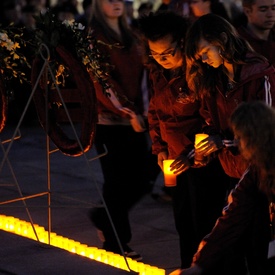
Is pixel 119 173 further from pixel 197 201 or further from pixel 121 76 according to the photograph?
pixel 197 201

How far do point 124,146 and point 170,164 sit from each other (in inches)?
43.2

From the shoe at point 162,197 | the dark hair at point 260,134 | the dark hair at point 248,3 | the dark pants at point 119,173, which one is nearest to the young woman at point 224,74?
the dark hair at point 260,134

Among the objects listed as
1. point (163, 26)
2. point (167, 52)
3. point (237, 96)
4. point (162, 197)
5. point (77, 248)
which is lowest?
point (162, 197)

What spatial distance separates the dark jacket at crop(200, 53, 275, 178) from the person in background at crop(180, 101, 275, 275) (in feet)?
2.39

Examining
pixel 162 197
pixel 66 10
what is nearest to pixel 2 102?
pixel 162 197

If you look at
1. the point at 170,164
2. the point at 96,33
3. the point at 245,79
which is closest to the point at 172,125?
the point at 170,164

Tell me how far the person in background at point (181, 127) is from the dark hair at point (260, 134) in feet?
4.39

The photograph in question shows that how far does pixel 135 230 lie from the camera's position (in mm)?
7805

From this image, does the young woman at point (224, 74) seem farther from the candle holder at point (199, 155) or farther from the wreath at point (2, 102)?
the wreath at point (2, 102)

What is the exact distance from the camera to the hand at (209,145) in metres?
5.49

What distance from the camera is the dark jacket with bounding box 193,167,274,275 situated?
462 cm

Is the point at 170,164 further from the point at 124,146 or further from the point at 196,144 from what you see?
the point at 124,146

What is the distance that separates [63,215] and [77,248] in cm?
205

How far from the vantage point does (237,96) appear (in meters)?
5.41
